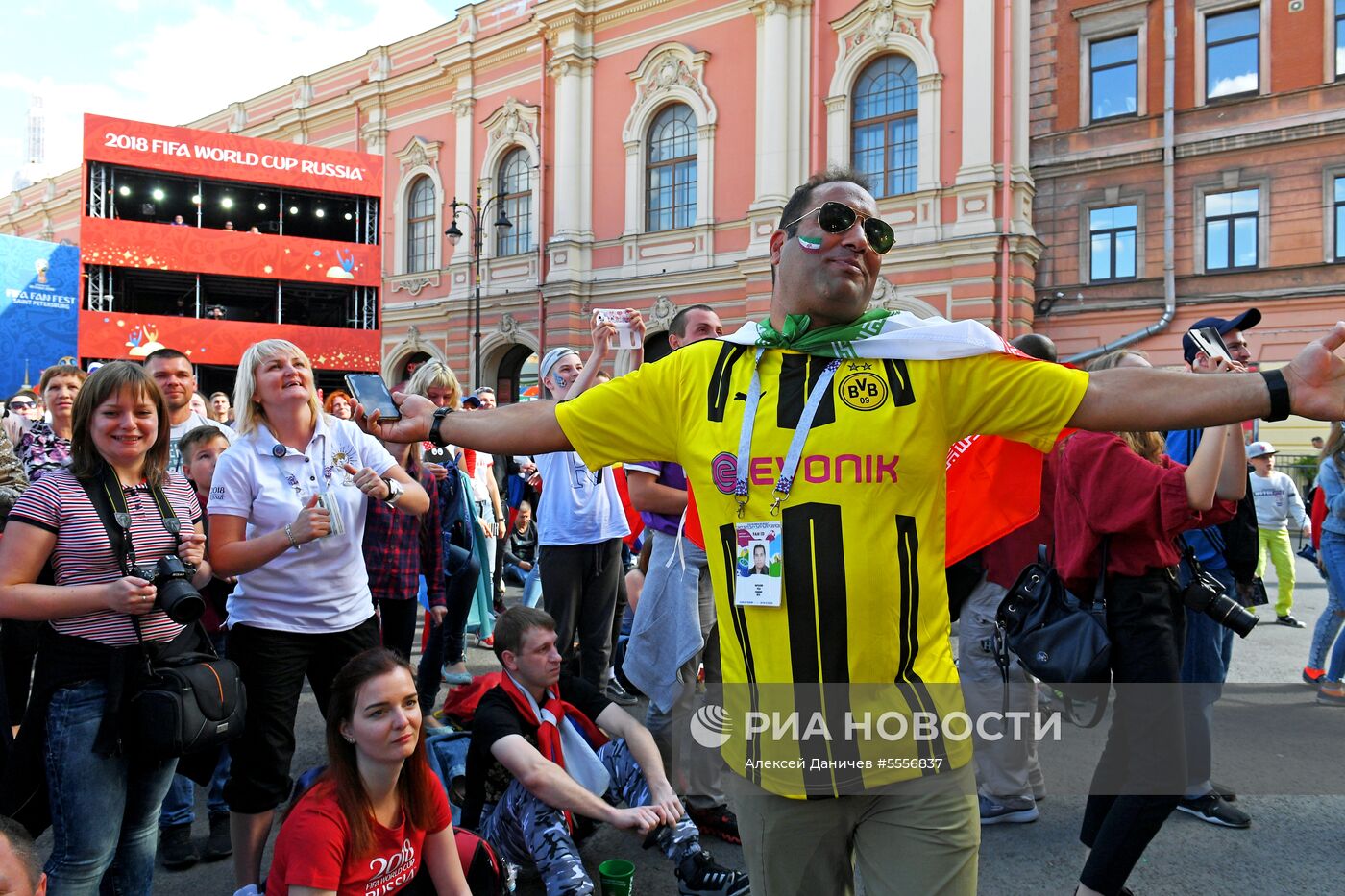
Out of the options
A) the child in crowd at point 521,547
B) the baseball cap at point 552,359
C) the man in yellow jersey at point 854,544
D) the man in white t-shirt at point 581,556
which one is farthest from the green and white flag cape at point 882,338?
the child in crowd at point 521,547

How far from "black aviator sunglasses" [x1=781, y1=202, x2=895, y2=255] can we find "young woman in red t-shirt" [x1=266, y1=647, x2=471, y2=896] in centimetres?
190

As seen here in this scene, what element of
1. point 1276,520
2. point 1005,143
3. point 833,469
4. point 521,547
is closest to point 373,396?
point 833,469

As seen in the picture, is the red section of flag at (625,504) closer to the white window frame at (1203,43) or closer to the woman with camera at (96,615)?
the woman with camera at (96,615)

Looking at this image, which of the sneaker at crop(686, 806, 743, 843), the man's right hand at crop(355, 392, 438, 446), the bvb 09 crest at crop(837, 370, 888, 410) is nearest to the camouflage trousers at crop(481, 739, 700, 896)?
the sneaker at crop(686, 806, 743, 843)

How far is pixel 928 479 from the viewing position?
1.78 m

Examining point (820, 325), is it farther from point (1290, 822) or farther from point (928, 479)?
point (1290, 822)

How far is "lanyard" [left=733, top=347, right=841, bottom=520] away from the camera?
1771 mm

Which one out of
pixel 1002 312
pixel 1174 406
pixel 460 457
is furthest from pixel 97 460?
pixel 1002 312

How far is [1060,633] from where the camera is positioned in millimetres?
3104

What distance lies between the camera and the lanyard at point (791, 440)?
177 cm

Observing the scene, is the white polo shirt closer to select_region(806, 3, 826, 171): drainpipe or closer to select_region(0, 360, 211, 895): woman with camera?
select_region(0, 360, 211, 895): woman with camera

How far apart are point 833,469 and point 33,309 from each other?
2858 centimetres

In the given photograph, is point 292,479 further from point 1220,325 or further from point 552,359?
point 1220,325

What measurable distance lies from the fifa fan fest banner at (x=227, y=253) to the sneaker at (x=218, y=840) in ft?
58.2
